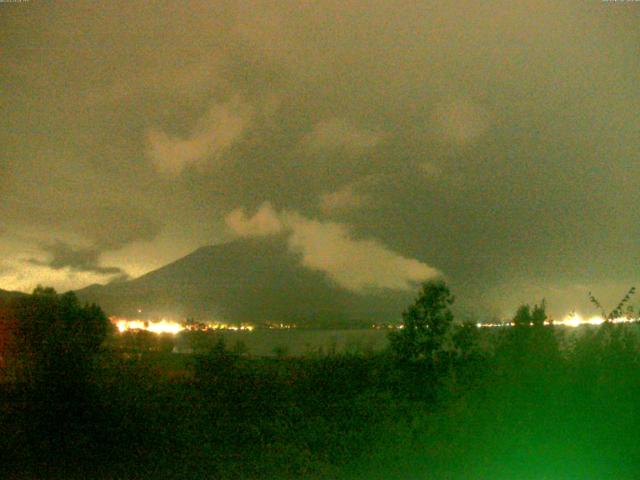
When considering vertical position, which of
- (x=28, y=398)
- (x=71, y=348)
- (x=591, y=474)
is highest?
(x=71, y=348)

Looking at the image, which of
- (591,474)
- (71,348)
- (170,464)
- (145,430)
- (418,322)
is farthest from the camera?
(418,322)

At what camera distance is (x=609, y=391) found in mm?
9961

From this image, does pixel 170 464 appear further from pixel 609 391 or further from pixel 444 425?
pixel 609 391

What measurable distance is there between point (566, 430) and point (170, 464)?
5184mm

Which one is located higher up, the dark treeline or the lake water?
the lake water

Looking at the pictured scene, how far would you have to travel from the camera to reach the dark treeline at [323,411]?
29.5 feet

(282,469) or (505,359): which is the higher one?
(505,359)

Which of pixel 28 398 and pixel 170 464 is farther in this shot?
pixel 28 398

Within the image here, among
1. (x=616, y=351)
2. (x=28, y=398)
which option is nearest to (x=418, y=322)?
(x=616, y=351)

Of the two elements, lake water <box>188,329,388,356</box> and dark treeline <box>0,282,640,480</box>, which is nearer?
dark treeline <box>0,282,640,480</box>

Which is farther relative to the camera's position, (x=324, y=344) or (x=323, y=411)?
(x=324, y=344)

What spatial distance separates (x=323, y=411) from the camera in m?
11.6

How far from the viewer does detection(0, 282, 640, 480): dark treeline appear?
899 centimetres

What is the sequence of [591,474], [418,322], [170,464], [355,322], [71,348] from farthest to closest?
[355,322] < [418,322] < [71,348] < [170,464] < [591,474]
